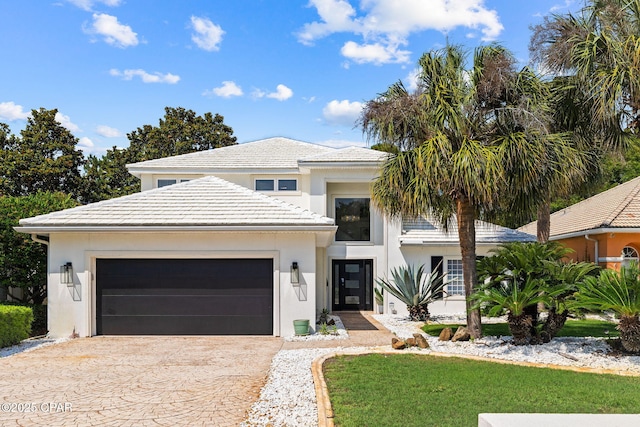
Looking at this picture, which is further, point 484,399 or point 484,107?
point 484,107

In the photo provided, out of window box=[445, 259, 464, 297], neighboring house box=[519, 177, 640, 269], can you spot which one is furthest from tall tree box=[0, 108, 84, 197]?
neighboring house box=[519, 177, 640, 269]

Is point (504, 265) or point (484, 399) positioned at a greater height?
point (504, 265)

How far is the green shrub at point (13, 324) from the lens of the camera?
11297 millimetres

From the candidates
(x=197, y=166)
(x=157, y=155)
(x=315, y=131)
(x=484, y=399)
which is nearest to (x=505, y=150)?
(x=484, y=399)

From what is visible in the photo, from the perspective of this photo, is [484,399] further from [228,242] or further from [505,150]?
[228,242]

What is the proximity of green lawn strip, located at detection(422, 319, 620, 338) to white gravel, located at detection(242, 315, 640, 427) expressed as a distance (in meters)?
0.96

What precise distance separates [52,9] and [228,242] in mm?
8998

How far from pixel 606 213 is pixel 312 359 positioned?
1663cm

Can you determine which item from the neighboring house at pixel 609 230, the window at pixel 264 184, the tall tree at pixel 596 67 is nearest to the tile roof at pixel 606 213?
the neighboring house at pixel 609 230

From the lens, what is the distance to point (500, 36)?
11.9 m

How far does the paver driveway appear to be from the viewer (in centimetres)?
647

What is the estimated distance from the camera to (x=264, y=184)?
20.4m

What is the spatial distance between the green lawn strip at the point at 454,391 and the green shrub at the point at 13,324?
302 inches

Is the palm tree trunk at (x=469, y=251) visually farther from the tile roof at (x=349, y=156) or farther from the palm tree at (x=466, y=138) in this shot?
the tile roof at (x=349, y=156)
